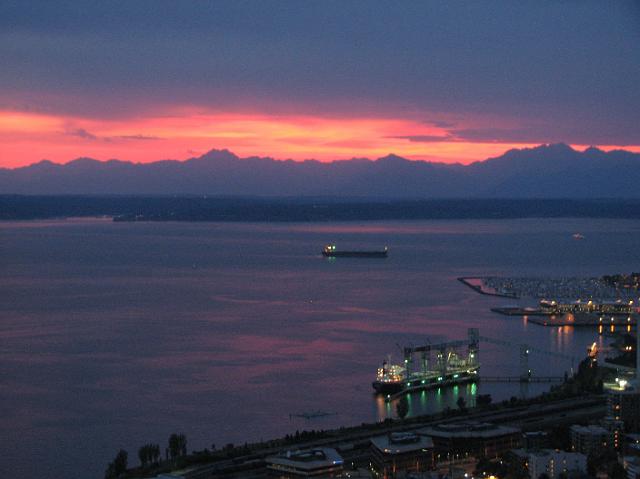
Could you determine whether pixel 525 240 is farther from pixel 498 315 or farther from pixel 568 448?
pixel 568 448

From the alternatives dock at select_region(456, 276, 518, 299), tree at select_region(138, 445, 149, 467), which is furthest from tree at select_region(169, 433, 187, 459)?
dock at select_region(456, 276, 518, 299)

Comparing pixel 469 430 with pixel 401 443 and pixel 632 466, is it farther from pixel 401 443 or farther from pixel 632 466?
pixel 632 466

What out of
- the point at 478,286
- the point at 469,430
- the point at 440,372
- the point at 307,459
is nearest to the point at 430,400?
the point at 440,372

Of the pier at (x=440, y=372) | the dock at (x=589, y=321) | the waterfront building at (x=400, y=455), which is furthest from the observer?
the dock at (x=589, y=321)

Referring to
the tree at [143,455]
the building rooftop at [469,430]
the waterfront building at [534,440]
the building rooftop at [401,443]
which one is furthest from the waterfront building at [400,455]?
the tree at [143,455]

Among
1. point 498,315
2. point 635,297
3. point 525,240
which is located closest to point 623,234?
point 525,240

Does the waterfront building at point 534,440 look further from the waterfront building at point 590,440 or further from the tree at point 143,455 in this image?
the tree at point 143,455
